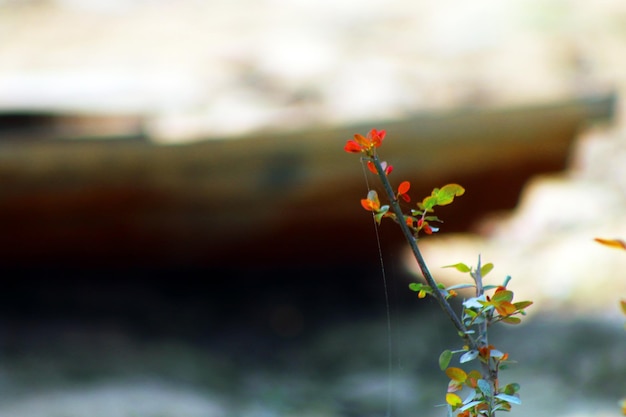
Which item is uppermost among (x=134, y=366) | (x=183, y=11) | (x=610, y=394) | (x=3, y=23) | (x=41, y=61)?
(x=183, y=11)

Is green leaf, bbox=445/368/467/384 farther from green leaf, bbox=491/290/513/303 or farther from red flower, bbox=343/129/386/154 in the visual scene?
red flower, bbox=343/129/386/154

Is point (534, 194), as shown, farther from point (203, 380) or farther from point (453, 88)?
point (203, 380)

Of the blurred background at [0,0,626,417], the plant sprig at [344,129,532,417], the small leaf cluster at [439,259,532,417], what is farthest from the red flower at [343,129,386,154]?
the blurred background at [0,0,626,417]

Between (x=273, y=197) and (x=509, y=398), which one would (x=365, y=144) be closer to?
(x=509, y=398)

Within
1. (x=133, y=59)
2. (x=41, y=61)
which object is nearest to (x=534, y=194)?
(x=133, y=59)

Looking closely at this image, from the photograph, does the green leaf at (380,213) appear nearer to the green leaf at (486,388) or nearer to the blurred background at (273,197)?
the green leaf at (486,388)

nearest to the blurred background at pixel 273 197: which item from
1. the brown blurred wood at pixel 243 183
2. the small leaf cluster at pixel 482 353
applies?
the brown blurred wood at pixel 243 183

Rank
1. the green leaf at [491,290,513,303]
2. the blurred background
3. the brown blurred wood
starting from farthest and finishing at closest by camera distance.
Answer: the brown blurred wood → the blurred background → the green leaf at [491,290,513,303]
